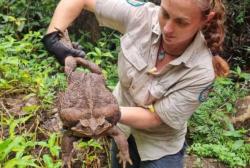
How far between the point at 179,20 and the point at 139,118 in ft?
2.00

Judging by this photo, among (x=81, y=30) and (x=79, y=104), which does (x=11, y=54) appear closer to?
(x=81, y=30)

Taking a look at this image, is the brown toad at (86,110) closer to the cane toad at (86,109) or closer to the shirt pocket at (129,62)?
the cane toad at (86,109)

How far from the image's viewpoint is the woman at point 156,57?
268 centimetres

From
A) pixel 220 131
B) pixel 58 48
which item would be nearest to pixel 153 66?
pixel 58 48

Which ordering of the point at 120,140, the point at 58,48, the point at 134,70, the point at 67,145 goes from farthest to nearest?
the point at 134,70, the point at 58,48, the point at 120,140, the point at 67,145

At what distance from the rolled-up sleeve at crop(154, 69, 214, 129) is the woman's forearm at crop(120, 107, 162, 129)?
4 cm

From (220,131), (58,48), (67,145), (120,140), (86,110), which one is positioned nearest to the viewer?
(86,110)

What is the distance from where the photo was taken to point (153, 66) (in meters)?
2.82

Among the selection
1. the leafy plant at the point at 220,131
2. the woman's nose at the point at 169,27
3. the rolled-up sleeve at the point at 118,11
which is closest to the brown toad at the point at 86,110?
the woman's nose at the point at 169,27

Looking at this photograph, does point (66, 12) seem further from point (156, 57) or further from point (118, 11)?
point (156, 57)

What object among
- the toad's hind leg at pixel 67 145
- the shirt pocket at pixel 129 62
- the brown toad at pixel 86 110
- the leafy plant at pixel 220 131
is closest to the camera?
the brown toad at pixel 86 110

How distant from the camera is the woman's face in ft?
8.04

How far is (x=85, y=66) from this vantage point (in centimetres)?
256

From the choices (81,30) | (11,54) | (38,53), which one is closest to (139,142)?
(11,54)
